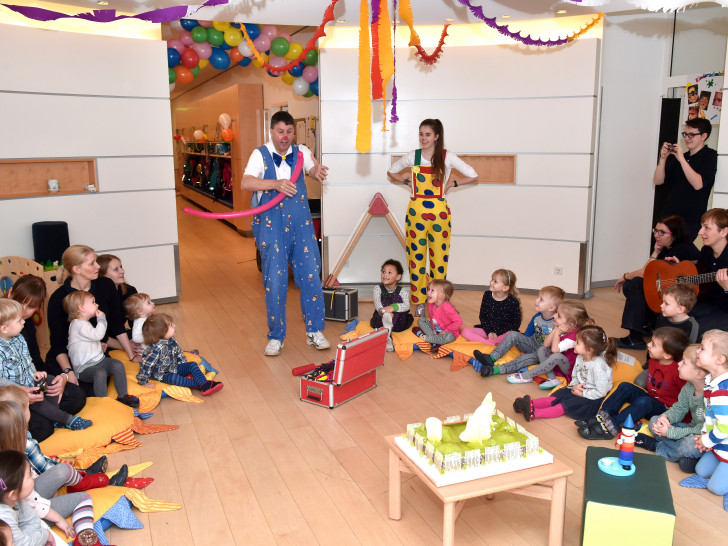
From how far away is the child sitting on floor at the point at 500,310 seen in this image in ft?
16.4

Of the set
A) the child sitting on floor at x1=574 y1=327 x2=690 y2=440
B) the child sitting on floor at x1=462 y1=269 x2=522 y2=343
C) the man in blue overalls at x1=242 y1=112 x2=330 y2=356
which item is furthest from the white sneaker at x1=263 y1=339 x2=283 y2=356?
the child sitting on floor at x1=574 y1=327 x2=690 y2=440

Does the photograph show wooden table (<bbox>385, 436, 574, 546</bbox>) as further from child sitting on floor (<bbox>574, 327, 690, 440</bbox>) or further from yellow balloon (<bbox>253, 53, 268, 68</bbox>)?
yellow balloon (<bbox>253, 53, 268, 68</bbox>)

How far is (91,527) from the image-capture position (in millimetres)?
2635

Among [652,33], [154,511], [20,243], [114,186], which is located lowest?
[154,511]

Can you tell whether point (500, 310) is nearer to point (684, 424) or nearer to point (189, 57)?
point (684, 424)

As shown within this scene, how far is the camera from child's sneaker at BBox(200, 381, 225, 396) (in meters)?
4.17

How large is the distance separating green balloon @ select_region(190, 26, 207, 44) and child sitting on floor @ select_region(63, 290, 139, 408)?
366 centimetres

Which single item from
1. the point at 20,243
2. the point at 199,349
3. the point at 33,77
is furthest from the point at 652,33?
the point at 20,243

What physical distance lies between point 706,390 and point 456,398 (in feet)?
4.87

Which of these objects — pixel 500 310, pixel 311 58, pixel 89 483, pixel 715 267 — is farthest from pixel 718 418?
pixel 311 58

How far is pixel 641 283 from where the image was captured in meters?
5.02

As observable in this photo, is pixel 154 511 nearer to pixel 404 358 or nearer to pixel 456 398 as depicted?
pixel 456 398

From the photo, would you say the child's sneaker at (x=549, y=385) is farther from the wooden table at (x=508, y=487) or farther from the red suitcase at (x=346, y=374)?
the wooden table at (x=508, y=487)

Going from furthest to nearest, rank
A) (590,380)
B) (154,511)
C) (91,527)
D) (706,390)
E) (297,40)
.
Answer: (297,40) → (590,380) → (706,390) → (154,511) → (91,527)
